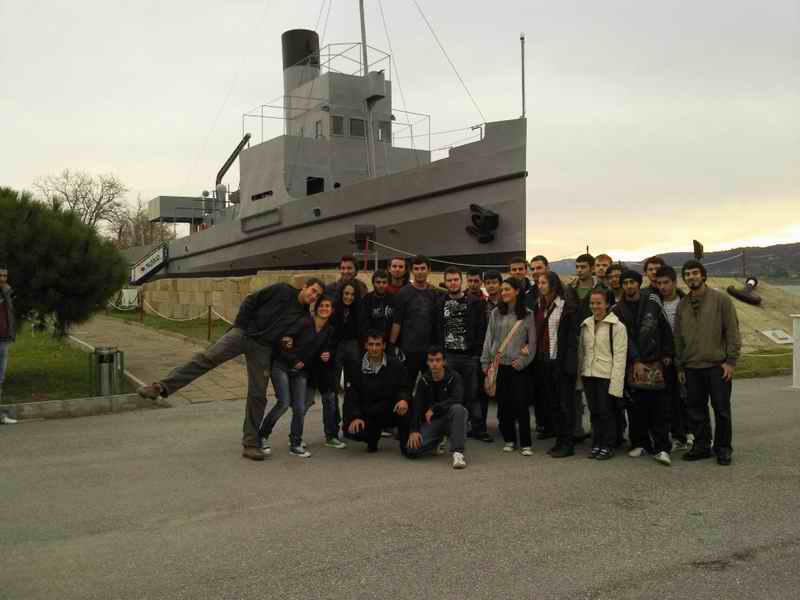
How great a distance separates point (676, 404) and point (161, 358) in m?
8.64

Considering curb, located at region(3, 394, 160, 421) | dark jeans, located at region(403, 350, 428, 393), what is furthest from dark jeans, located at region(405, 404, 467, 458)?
curb, located at region(3, 394, 160, 421)

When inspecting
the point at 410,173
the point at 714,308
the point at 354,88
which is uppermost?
the point at 354,88

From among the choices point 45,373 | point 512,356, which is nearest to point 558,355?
point 512,356

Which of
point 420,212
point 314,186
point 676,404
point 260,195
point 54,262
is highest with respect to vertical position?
point 314,186

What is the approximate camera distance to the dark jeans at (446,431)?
17.2ft

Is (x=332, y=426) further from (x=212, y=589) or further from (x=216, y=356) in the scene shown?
(x=212, y=589)

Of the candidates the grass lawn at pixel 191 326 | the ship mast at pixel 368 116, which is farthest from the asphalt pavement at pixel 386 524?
the ship mast at pixel 368 116

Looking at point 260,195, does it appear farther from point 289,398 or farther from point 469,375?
point 289,398

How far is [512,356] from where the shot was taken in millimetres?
5582

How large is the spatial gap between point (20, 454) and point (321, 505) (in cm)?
293

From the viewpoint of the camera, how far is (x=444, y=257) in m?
14.9

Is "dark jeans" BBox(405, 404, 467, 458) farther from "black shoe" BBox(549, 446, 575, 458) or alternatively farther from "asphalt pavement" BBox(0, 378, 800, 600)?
"black shoe" BBox(549, 446, 575, 458)

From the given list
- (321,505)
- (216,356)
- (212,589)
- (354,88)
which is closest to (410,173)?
(354,88)

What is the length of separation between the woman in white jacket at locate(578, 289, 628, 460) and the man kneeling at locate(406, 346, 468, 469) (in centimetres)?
106
